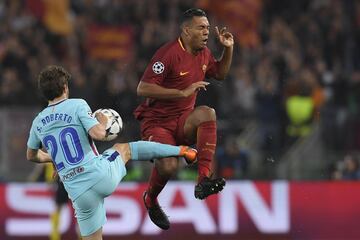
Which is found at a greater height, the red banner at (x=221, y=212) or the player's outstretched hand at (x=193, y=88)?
the player's outstretched hand at (x=193, y=88)

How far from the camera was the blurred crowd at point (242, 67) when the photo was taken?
714 inches

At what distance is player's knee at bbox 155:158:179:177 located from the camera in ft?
38.5

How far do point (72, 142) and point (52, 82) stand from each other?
0.60 m

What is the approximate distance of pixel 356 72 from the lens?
790 inches

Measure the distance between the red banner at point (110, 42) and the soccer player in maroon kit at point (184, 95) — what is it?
7.31 m

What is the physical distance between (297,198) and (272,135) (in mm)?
1426

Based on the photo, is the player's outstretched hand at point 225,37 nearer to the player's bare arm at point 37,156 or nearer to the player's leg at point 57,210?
the player's bare arm at point 37,156

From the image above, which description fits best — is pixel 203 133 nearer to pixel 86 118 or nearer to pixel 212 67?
pixel 212 67

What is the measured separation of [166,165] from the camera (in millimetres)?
11758

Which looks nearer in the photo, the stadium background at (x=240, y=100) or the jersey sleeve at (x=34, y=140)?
the jersey sleeve at (x=34, y=140)

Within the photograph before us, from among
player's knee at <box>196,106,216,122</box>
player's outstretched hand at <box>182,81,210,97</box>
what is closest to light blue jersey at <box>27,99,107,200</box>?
player's outstretched hand at <box>182,81,210,97</box>

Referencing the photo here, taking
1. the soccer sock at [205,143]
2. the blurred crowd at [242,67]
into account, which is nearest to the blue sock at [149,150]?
the soccer sock at [205,143]

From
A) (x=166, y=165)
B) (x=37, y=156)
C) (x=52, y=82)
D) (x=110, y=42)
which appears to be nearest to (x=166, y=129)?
(x=166, y=165)

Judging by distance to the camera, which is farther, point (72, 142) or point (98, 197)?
point (98, 197)
